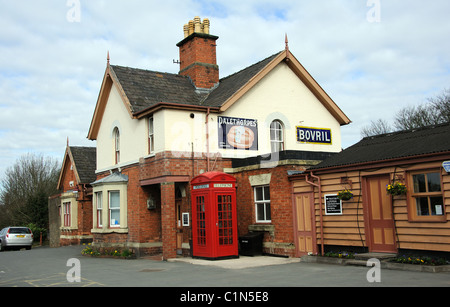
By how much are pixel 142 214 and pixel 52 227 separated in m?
17.3

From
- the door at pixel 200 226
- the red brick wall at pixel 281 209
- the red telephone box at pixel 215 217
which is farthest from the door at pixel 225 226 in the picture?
the red brick wall at pixel 281 209

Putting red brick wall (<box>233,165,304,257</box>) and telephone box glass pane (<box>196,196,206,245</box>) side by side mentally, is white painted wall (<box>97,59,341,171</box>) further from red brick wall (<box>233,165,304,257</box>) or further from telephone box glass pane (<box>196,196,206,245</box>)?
red brick wall (<box>233,165,304,257</box>)

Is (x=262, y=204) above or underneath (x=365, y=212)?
above

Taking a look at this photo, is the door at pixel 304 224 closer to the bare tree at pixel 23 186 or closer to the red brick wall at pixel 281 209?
the red brick wall at pixel 281 209

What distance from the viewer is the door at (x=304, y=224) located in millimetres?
14938

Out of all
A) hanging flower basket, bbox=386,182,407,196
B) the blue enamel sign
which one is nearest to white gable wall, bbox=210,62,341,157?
hanging flower basket, bbox=386,182,407,196

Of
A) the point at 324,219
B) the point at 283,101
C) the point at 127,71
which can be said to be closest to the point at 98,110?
the point at 127,71

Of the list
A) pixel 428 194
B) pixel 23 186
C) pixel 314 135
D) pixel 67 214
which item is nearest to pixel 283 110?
pixel 314 135

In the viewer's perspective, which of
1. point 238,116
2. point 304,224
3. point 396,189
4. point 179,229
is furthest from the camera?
point 238,116

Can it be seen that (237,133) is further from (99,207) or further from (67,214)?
(67,214)

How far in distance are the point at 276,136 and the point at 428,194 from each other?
9.16m

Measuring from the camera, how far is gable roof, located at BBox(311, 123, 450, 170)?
12047mm

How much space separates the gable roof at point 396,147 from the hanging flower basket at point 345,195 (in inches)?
31.3

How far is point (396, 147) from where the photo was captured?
13500mm
